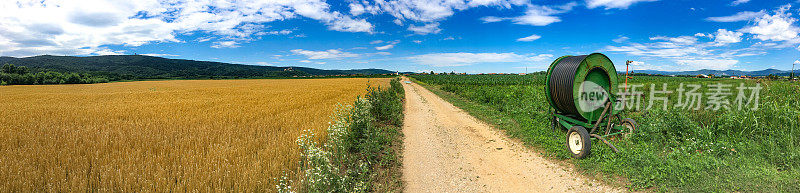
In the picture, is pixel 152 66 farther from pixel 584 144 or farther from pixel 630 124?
pixel 630 124

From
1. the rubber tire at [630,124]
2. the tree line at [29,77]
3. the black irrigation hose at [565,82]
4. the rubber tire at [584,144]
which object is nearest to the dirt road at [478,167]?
the rubber tire at [584,144]

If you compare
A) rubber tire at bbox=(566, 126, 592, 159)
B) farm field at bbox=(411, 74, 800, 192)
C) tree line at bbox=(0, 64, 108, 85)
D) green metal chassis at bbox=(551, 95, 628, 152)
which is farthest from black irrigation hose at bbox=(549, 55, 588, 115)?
tree line at bbox=(0, 64, 108, 85)

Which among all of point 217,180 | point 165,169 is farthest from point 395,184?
point 165,169

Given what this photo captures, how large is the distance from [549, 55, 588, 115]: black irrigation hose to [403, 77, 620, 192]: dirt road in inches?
58.4

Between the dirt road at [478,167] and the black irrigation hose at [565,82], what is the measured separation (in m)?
1.48

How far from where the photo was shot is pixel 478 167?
18.8 ft

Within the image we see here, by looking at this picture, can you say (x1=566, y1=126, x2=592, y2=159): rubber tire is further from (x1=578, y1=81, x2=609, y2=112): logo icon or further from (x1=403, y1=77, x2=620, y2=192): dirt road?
(x1=578, y1=81, x2=609, y2=112): logo icon

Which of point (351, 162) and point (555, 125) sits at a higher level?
point (555, 125)

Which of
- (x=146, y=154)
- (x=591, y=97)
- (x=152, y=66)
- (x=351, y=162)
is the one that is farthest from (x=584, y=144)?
(x=152, y=66)

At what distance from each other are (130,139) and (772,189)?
1078cm

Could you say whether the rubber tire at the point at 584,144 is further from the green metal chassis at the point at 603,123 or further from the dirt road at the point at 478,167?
the green metal chassis at the point at 603,123

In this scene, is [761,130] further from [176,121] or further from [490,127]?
[176,121]

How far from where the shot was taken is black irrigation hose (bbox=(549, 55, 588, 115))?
256 inches

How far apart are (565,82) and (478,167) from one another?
3030mm
